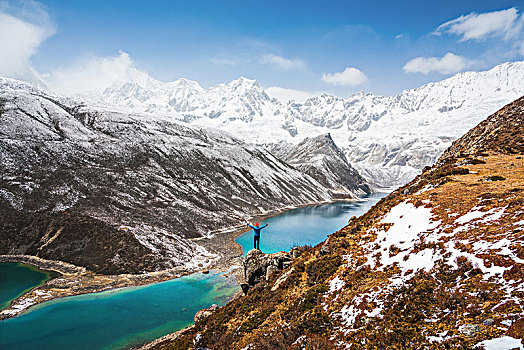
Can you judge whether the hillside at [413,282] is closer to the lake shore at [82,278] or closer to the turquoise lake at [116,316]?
the turquoise lake at [116,316]

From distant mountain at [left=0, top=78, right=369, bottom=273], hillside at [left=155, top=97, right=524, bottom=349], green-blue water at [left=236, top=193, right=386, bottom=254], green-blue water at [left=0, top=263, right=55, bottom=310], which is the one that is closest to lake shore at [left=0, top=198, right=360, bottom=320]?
green-blue water at [left=0, top=263, right=55, bottom=310]

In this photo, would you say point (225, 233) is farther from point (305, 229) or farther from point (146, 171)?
point (146, 171)

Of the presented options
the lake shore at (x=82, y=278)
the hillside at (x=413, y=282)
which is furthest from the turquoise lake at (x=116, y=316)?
the hillside at (x=413, y=282)

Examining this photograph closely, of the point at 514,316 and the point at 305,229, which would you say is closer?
the point at 514,316

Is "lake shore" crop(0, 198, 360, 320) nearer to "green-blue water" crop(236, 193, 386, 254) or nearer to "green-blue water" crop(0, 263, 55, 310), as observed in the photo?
"green-blue water" crop(0, 263, 55, 310)

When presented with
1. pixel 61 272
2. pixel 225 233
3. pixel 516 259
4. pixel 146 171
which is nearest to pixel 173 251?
pixel 61 272
